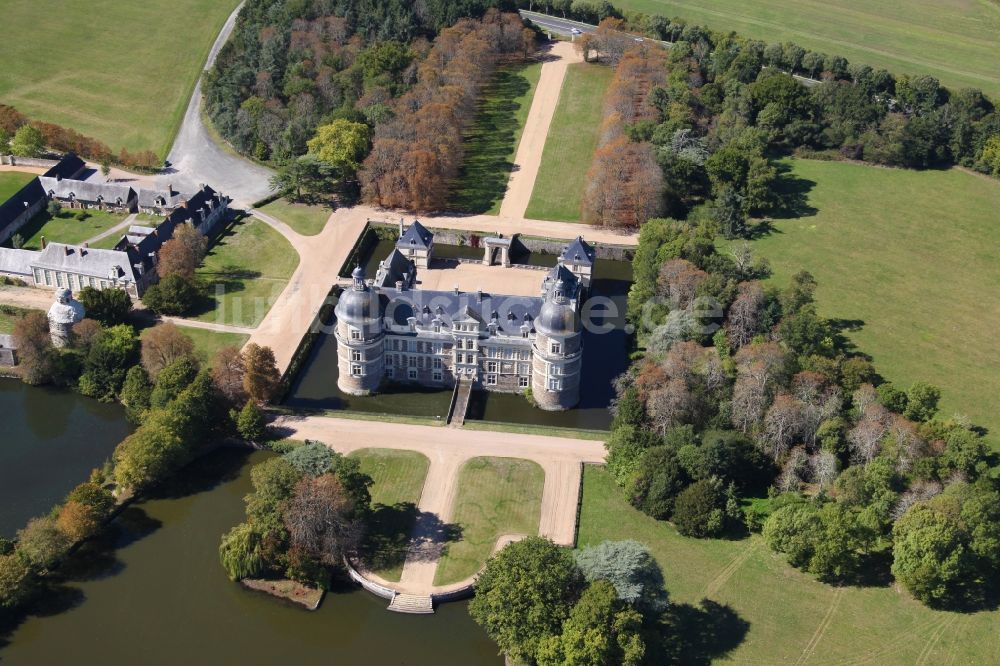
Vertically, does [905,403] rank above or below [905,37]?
below

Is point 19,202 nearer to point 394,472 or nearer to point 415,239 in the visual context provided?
point 415,239

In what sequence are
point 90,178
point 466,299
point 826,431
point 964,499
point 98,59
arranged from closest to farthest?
point 964,499 < point 826,431 < point 466,299 < point 90,178 < point 98,59

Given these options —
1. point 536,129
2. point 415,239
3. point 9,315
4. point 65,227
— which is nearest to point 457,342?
point 415,239

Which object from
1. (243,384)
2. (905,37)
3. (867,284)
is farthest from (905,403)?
(905,37)

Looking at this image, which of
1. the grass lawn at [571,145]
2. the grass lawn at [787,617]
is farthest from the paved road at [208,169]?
the grass lawn at [787,617]

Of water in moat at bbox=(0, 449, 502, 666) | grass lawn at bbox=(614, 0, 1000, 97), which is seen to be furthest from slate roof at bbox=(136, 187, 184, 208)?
grass lawn at bbox=(614, 0, 1000, 97)

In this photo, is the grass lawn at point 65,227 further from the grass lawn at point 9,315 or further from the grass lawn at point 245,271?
the grass lawn at point 245,271

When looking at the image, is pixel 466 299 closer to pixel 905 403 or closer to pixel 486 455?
pixel 486 455

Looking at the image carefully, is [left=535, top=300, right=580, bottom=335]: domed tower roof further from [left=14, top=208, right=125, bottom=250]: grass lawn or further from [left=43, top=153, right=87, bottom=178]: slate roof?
[left=43, top=153, right=87, bottom=178]: slate roof
